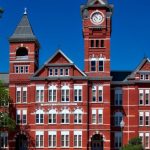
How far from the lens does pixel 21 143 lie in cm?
8312

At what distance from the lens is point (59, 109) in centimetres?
8050

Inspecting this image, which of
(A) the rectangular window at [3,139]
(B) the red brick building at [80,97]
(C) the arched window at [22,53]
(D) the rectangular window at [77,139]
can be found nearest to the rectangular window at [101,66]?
(B) the red brick building at [80,97]

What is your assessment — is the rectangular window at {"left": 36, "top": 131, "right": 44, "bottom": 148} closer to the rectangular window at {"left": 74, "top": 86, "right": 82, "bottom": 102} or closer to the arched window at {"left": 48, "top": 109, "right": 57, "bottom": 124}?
the arched window at {"left": 48, "top": 109, "right": 57, "bottom": 124}

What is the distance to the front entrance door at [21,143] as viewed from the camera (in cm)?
8281

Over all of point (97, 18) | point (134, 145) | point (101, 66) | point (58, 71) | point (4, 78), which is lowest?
point (134, 145)

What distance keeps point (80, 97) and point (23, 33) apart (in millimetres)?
13289

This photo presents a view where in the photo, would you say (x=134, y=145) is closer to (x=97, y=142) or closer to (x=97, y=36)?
(x=97, y=142)

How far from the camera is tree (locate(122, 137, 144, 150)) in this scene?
72.2 metres

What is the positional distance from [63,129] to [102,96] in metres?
7.47

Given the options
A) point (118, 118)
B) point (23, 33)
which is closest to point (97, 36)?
point (23, 33)

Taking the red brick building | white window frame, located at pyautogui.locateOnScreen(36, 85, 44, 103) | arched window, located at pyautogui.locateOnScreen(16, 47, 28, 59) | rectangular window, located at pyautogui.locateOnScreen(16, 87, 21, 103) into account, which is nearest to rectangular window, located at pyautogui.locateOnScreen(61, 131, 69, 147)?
the red brick building

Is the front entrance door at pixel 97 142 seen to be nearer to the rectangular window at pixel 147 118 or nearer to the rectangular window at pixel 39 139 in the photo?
the rectangular window at pixel 147 118

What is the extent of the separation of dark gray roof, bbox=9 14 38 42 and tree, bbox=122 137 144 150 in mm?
21196

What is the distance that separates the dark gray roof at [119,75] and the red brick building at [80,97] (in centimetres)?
87
